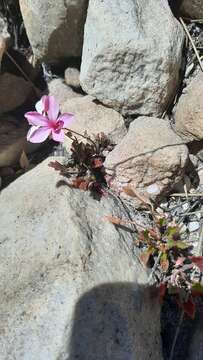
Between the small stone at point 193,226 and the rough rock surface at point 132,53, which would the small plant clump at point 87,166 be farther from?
the small stone at point 193,226

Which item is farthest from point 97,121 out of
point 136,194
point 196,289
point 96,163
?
point 196,289

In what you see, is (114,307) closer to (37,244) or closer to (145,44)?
(37,244)

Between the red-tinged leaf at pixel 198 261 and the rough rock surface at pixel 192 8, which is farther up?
the rough rock surface at pixel 192 8

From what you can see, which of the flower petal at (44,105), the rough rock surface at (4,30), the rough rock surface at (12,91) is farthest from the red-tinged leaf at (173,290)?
the rough rock surface at (4,30)

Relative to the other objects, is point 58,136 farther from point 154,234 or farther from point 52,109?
point 154,234

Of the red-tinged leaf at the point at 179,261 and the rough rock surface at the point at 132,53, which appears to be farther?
the rough rock surface at the point at 132,53
